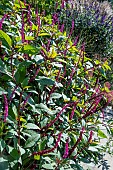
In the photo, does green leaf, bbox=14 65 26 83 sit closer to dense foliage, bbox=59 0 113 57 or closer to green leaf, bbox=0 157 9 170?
green leaf, bbox=0 157 9 170

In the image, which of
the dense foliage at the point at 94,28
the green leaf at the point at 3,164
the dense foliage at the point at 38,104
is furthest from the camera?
the dense foliage at the point at 94,28

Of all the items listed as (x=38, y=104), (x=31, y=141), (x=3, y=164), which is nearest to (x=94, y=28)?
(x=38, y=104)

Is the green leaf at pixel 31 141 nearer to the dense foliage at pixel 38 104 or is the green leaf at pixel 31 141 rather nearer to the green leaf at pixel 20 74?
the dense foliage at pixel 38 104

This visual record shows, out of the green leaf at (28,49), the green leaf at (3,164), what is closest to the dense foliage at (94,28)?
the green leaf at (28,49)

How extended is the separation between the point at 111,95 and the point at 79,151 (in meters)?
0.49

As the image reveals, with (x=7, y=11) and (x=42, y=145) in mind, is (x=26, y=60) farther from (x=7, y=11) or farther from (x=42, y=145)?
(x=7, y=11)

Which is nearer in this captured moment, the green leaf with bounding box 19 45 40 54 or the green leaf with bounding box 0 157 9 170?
the green leaf with bounding box 0 157 9 170

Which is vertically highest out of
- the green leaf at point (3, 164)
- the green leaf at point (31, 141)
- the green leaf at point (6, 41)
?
the green leaf at point (6, 41)

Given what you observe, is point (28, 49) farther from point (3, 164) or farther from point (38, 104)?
point (3, 164)

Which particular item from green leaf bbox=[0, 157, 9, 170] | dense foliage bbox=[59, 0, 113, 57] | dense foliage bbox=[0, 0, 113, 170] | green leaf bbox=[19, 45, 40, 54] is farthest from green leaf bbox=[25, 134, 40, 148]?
dense foliage bbox=[59, 0, 113, 57]

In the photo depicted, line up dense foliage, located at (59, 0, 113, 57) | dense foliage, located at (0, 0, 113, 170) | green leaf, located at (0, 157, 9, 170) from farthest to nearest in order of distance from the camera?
dense foliage, located at (59, 0, 113, 57) → dense foliage, located at (0, 0, 113, 170) → green leaf, located at (0, 157, 9, 170)

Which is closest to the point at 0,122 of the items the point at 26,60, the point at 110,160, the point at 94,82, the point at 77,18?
the point at 26,60

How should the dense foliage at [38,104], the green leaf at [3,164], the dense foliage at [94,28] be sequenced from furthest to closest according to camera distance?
the dense foliage at [94,28] → the dense foliage at [38,104] → the green leaf at [3,164]

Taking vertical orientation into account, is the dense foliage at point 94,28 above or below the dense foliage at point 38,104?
above
